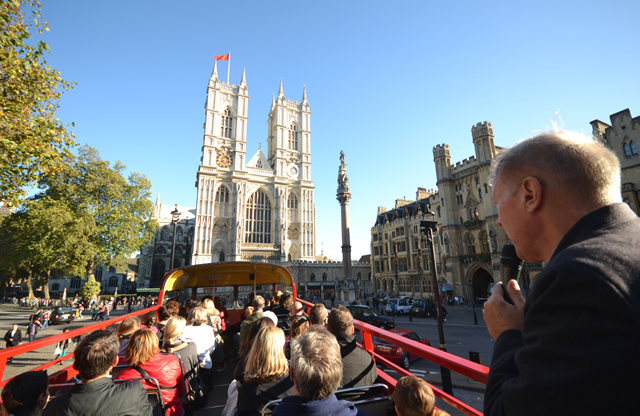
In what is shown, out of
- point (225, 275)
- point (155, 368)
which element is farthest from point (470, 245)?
point (155, 368)

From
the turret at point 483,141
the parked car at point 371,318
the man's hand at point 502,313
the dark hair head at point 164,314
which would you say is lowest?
the parked car at point 371,318

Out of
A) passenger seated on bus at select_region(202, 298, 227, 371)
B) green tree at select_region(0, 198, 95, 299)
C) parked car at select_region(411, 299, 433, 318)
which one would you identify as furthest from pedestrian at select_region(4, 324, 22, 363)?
parked car at select_region(411, 299, 433, 318)

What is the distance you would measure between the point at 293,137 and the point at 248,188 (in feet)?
44.7

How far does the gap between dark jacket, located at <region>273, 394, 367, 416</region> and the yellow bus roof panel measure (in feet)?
24.6

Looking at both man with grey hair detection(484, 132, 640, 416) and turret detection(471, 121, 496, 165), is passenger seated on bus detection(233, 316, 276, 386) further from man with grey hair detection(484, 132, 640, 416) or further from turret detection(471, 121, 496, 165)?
turret detection(471, 121, 496, 165)

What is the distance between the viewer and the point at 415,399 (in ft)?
7.16

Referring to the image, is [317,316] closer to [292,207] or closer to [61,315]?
[61,315]

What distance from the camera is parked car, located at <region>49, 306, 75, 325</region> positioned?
67.2 ft

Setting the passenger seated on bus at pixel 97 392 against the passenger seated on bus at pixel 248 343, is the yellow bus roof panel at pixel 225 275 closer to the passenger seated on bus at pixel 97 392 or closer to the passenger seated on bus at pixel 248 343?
the passenger seated on bus at pixel 248 343

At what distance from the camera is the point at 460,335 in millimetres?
15430

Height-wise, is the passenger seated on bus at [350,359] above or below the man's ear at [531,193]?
below

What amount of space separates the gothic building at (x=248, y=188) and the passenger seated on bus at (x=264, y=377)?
4254 cm

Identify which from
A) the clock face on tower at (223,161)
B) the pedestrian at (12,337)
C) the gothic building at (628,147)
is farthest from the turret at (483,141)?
the clock face on tower at (223,161)

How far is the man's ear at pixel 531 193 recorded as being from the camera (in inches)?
45.3
